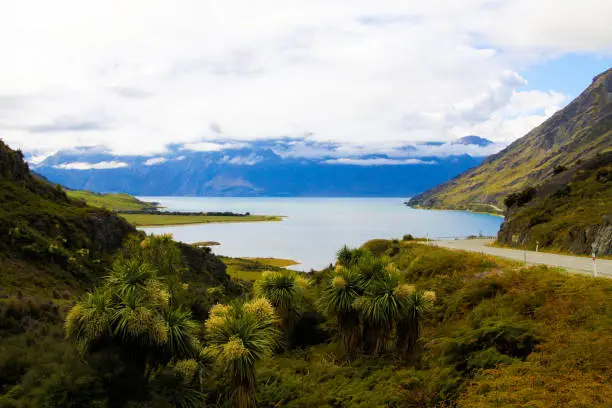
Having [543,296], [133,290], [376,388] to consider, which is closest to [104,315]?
[133,290]

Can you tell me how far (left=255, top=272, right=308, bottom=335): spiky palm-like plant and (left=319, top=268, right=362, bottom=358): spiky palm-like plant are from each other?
9.99ft

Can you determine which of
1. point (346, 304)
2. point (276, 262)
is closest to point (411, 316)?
point (346, 304)

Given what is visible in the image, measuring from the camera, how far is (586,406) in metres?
12.5

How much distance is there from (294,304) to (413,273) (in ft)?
38.7

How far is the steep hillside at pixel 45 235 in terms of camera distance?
37.4 m

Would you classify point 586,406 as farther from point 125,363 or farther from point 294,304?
point 294,304

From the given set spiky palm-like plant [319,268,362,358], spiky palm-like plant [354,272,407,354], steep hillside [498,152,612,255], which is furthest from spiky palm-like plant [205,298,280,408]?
steep hillside [498,152,612,255]

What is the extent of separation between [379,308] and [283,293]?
23.8 feet

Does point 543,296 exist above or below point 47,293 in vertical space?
above

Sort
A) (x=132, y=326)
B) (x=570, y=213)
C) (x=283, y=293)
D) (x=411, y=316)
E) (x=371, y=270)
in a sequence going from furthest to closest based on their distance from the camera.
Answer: (x=570, y=213) < (x=283, y=293) < (x=371, y=270) < (x=411, y=316) < (x=132, y=326)

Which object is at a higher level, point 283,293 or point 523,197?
point 523,197

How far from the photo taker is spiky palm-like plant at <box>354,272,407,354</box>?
20.8m

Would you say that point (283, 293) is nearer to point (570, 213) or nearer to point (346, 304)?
point (346, 304)

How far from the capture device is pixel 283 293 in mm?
26344
